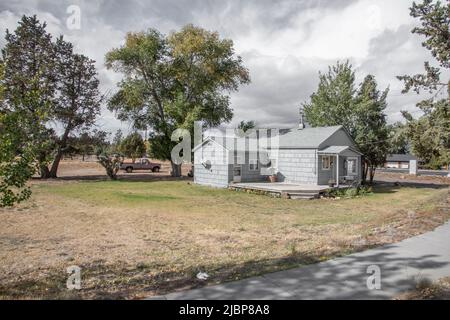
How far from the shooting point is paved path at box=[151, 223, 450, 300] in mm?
4406

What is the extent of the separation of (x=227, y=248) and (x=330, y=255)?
2931mm

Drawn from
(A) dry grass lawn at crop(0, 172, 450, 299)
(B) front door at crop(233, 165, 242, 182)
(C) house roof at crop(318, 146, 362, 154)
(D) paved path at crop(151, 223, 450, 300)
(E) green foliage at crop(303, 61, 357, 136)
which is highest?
(E) green foliage at crop(303, 61, 357, 136)

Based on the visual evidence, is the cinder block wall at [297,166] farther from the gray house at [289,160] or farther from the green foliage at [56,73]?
the green foliage at [56,73]

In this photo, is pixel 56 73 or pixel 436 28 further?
pixel 56 73

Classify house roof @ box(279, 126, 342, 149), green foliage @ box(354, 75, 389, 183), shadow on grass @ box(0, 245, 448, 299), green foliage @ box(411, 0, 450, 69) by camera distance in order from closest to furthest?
shadow on grass @ box(0, 245, 448, 299)
green foliage @ box(411, 0, 450, 69)
house roof @ box(279, 126, 342, 149)
green foliage @ box(354, 75, 389, 183)

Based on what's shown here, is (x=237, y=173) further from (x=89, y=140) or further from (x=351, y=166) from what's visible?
(x=89, y=140)

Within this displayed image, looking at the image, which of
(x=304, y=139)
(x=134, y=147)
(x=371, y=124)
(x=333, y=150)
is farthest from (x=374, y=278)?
(x=134, y=147)

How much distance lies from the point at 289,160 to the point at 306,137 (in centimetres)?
268

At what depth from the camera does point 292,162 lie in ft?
86.8

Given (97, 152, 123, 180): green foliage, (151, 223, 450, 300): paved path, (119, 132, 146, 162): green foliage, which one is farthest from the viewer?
(119, 132, 146, 162): green foliage

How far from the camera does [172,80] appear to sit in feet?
117

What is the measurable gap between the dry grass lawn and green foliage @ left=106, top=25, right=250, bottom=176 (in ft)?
62.2

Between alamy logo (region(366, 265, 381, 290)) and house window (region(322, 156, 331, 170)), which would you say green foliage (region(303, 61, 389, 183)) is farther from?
alamy logo (region(366, 265, 381, 290))

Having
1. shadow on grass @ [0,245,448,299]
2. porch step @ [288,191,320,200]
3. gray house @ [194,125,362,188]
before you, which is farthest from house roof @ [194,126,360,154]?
shadow on grass @ [0,245,448,299]
